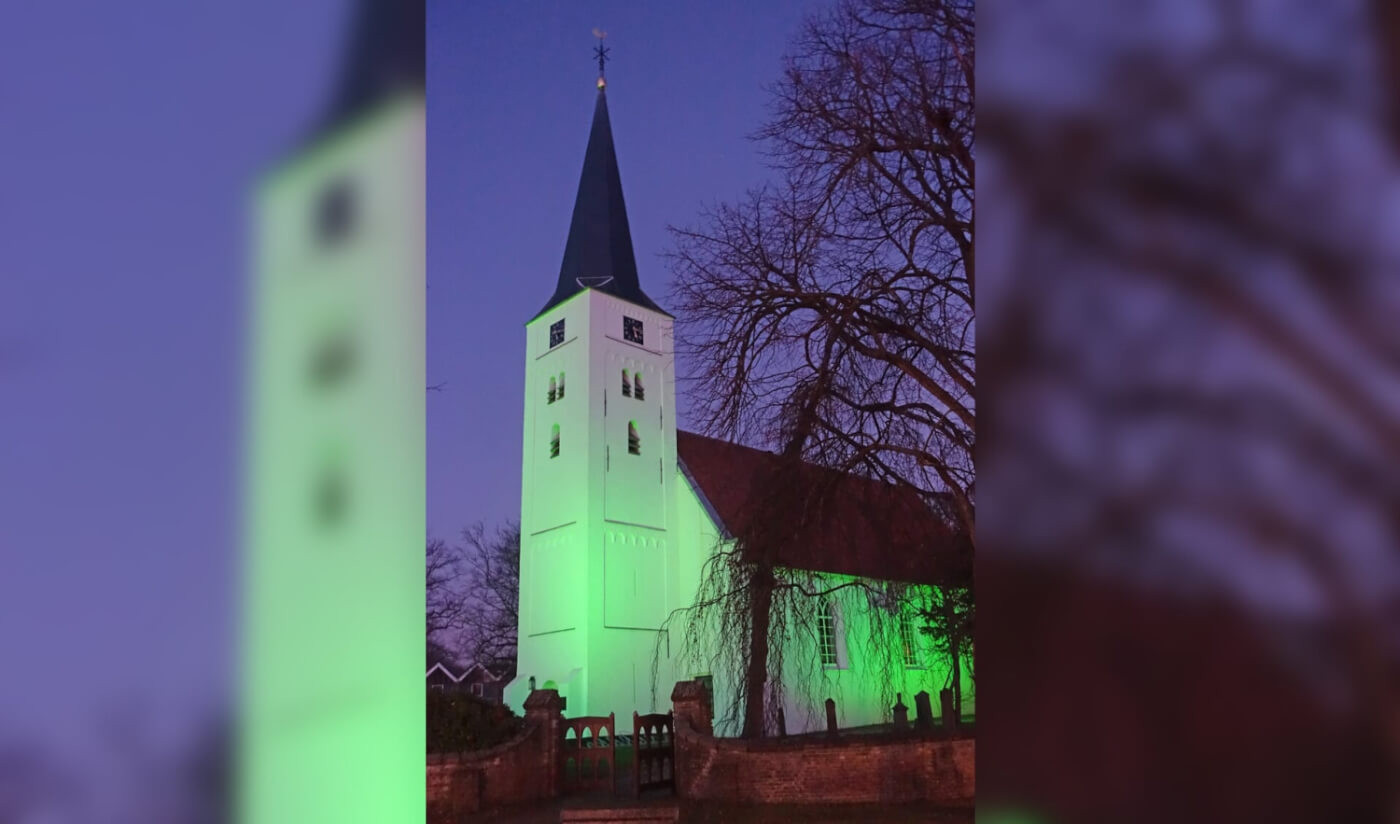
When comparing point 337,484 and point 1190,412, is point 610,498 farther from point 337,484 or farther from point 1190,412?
point 1190,412

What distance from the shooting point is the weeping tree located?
18.6 ft

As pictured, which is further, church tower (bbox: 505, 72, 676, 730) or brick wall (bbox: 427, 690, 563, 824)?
church tower (bbox: 505, 72, 676, 730)

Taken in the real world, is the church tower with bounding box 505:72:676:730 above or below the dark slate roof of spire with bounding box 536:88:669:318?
below

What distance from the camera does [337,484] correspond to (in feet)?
5.42

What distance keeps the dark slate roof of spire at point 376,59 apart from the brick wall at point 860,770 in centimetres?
823

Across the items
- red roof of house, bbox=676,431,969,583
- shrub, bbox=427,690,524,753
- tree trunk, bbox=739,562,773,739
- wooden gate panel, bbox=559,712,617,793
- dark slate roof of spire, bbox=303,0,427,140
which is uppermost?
dark slate roof of spire, bbox=303,0,427,140

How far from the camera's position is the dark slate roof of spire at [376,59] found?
1.60m

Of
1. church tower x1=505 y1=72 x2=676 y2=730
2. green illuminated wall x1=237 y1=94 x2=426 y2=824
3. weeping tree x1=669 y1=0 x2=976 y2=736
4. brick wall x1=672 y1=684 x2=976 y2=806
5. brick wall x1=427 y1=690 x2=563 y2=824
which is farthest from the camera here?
church tower x1=505 y1=72 x2=676 y2=730

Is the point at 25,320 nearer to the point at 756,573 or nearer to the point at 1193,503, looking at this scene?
the point at 1193,503

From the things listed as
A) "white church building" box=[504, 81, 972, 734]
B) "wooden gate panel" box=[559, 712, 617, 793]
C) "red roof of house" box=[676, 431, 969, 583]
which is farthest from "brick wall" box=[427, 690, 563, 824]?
"white church building" box=[504, 81, 972, 734]

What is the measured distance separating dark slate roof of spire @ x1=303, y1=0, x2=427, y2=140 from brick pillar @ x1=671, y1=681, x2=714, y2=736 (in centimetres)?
889

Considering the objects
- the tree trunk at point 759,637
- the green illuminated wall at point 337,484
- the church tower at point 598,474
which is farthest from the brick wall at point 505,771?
the church tower at point 598,474

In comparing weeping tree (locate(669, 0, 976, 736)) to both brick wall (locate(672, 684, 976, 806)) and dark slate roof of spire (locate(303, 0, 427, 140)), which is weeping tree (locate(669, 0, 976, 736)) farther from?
dark slate roof of spire (locate(303, 0, 427, 140))

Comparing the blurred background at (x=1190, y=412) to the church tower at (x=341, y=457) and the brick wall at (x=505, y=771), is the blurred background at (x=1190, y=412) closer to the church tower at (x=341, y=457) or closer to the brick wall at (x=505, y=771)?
the church tower at (x=341, y=457)
